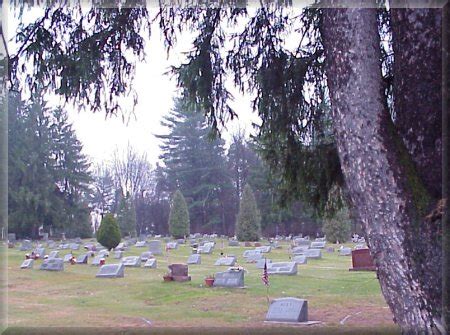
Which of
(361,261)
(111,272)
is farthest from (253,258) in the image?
(111,272)

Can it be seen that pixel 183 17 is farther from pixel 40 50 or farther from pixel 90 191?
pixel 90 191

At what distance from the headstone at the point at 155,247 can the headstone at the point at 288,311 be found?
13.8 ft

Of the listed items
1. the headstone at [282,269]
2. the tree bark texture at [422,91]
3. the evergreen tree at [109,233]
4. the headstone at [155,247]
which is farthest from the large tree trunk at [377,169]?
the headstone at [155,247]

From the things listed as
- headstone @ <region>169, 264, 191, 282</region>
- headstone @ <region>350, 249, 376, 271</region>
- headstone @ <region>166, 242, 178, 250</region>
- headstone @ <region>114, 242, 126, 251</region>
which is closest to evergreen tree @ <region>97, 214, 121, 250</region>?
headstone @ <region>114, 242, 126, 251</region>

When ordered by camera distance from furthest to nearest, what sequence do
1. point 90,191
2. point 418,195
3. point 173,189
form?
point 173,189 → point 90,191 → point 418,195

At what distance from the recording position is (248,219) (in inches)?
327

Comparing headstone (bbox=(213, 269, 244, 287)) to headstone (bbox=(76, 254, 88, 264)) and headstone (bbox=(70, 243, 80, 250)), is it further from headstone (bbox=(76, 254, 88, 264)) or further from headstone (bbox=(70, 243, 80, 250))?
headstone (bbox=(76, 254, 88, 264))

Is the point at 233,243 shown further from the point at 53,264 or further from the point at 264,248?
the point at 53,264

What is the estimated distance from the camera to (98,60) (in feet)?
10.2

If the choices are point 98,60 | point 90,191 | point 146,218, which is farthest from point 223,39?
point 146,218

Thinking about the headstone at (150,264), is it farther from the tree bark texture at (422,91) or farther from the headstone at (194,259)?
the tree bark texture at (422,91)

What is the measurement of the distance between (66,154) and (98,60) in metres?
2.83

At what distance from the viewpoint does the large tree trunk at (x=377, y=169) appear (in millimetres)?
2004

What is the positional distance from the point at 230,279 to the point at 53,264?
3.59 meters
